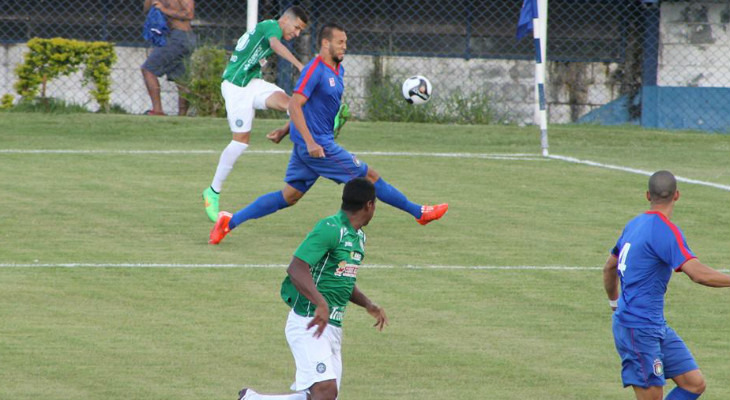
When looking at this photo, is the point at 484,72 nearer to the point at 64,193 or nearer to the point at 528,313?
the point at 64,193

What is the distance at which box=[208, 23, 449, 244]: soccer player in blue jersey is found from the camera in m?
10.8

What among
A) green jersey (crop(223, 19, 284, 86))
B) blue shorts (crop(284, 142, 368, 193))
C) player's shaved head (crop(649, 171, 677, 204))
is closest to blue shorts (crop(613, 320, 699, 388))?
player's shaved head (crop(649, 171, 677, 204))

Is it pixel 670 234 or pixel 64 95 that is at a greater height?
pixel 670 234

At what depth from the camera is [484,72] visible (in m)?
24.0

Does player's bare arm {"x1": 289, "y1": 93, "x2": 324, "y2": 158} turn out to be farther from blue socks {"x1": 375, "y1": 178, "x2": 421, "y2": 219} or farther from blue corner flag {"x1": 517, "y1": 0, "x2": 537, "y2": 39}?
blue corner flag {"x1": 517, "y1": 0, "x2": 537, "y2": 39}

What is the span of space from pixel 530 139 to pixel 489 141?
2.17 feet

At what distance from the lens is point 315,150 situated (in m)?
10.8

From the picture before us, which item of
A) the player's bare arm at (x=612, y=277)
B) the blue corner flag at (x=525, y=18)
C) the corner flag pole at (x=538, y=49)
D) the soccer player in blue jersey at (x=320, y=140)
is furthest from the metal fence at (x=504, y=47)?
the player's bare arm at (x=612, y=277)

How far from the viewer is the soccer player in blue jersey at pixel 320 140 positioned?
425 inches

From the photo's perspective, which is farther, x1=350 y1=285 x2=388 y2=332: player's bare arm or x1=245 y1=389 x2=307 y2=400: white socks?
x1=350 y1=285 x2=388 y2=332: player's bare arm

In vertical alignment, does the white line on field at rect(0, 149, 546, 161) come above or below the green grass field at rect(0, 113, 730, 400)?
below

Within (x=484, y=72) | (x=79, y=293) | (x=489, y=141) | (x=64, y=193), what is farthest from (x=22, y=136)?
(x=79, y=293)

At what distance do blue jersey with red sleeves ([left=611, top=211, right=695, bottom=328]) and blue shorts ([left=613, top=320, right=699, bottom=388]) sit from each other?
47 millimetres

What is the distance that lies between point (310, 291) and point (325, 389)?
46cm
